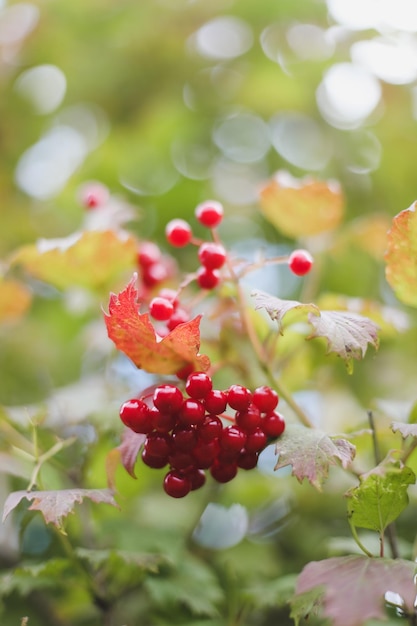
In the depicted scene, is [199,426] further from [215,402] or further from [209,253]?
[209,253]

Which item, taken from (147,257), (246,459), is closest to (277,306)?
(246,459)

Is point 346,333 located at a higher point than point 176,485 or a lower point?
higher

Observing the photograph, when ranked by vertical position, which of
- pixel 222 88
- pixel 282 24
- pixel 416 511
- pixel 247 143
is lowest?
pixel 416 511

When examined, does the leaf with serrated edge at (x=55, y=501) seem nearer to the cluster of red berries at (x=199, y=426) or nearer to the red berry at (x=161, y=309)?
the cluster of red berries at (x=199, y=426)

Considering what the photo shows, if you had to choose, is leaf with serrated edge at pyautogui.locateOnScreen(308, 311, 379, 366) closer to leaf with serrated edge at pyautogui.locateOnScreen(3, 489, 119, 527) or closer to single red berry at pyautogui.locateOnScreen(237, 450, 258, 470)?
single red berry at pyautogui.locateOnScreen(237, 450, 258, 470)

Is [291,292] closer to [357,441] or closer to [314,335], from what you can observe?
[357,441]

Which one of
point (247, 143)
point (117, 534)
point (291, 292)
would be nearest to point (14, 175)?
point (247, 143)

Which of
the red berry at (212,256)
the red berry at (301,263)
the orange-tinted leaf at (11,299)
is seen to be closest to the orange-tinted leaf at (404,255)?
the red berry at (301,263)
